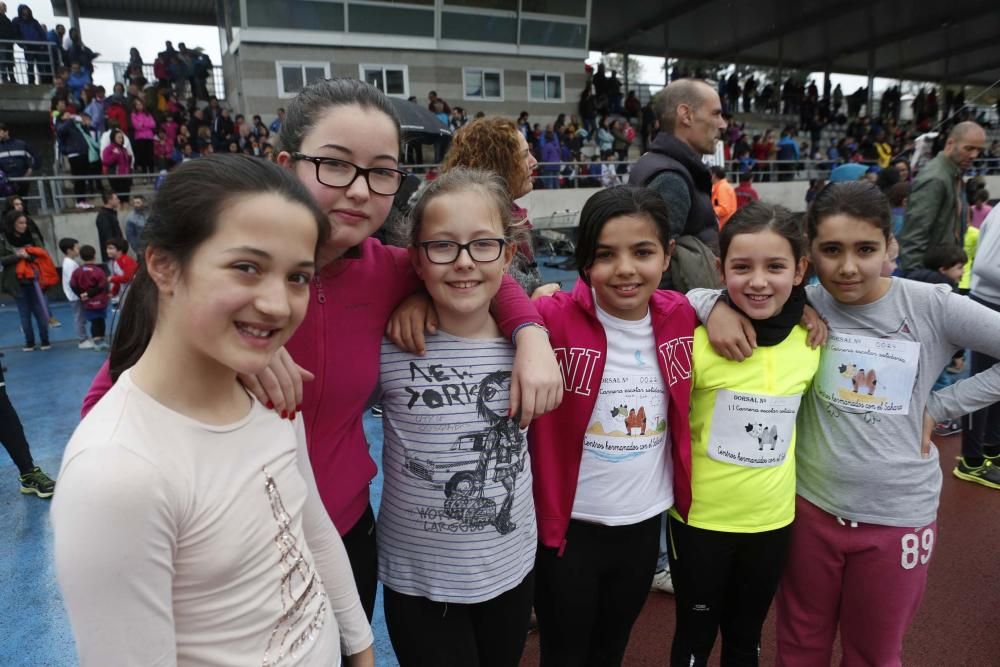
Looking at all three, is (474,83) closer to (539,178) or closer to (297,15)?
(297,15)

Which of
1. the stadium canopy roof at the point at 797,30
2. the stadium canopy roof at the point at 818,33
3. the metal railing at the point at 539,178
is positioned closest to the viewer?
the metal railing at the point at 539,178

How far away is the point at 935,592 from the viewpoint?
281cm

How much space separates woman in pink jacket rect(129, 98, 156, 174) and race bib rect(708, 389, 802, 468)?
44.5 ft

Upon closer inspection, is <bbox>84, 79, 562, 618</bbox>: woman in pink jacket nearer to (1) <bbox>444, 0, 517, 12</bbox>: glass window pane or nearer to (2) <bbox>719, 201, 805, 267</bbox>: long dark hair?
(2) <bbox>719, 201, 805, 267</bbox>: long dark hair

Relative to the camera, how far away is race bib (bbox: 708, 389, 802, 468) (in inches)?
70.7

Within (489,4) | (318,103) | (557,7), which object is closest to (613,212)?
(318,103)

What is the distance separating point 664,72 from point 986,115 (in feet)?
44.2

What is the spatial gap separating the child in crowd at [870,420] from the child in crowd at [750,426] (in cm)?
8

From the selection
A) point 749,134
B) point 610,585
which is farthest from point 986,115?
point 610,585

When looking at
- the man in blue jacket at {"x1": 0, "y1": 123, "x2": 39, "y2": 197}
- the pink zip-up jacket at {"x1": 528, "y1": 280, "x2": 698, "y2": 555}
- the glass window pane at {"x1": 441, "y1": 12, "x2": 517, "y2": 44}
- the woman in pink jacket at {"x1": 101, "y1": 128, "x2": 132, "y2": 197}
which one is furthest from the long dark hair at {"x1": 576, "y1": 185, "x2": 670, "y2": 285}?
the glass window pane at {"x1": 441, "y1": 12, "x2": 517, "y2": 44}

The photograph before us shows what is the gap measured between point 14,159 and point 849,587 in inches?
543

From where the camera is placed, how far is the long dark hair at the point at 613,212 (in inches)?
69.0

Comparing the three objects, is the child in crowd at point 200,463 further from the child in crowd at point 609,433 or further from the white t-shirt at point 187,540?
the child in crowd at point 609,433

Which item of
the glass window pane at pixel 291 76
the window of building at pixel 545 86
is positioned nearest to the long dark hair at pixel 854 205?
the glass window pane at pixel 291 76
